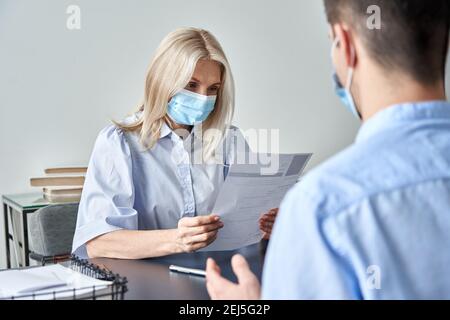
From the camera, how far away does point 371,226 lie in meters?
0.70

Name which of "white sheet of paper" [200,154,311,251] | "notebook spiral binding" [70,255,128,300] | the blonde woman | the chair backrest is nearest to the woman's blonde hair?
the blonde woman

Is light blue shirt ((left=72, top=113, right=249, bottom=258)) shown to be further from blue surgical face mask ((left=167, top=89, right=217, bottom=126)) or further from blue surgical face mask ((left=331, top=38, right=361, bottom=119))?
blue surgical face mask ((left=331, top=38, right=361, bottom=119))

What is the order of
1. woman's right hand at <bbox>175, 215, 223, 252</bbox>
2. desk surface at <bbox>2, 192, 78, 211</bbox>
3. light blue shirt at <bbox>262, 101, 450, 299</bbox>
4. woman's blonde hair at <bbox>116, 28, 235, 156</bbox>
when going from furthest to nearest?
1. desk surface at <bbox>2, 192, 78, 211</bbox>
2. woman's blonde hair at <bbox>116, 28, 235, 156</bbox>
3. woman's right hand at <bbox>175, 215, 223, 252</bbox>
4. light blue shirt at <bbox>262, 101, 450, 299</bbox>

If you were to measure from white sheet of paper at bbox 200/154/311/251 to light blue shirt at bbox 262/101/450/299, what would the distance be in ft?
2.55

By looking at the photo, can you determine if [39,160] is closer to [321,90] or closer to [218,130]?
[218,130]

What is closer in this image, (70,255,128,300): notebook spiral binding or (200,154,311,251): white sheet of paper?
(70,255,128,300): notebook spiral binding

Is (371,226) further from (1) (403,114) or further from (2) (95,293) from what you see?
→ (2) (95,293)

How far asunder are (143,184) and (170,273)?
1.73 feet

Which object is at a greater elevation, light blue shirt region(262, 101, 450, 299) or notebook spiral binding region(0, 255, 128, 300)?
light blue shirt region(262, 101, 450, 299)

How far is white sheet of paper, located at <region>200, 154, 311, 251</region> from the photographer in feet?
4.99

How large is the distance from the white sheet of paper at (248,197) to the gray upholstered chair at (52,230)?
0.93 meters

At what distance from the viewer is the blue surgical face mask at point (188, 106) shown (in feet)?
6.18

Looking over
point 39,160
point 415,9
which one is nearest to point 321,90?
point 39,160
